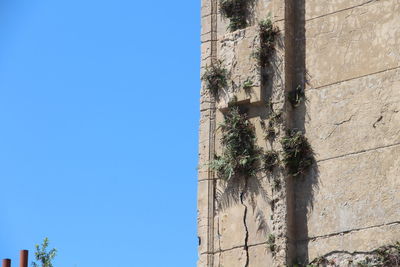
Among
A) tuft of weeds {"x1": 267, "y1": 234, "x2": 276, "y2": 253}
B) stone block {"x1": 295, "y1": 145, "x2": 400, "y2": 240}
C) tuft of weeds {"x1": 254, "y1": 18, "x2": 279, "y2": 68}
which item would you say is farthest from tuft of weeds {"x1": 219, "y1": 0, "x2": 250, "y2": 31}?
tuft of weeds {"x1": 267, "y1": 234, "x2": 276, "y2": 253}

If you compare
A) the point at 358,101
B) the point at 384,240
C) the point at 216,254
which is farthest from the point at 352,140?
the point at 216,254

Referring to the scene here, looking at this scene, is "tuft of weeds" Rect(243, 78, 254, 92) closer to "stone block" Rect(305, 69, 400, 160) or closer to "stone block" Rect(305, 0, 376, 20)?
"stone block" Rect(305, 69, 400, 160)

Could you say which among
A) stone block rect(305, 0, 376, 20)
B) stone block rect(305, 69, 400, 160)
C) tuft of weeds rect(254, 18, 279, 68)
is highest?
stone block rect(305, 0, 376, 20)

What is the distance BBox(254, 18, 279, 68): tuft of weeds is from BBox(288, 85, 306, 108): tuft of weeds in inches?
20.2

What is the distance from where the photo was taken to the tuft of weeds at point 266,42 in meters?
14.2

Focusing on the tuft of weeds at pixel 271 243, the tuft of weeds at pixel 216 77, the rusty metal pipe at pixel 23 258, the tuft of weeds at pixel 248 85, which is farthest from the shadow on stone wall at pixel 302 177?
the rusty metal pipe at pixel 23 258

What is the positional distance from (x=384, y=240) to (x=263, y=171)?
73.0 inches

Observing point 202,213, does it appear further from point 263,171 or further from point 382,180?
point 382,180

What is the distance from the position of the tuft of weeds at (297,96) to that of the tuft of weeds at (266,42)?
512 mm

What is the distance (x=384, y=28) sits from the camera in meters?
13.5

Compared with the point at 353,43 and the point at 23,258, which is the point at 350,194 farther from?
the point at 23,258

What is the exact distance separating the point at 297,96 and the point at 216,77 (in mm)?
1133

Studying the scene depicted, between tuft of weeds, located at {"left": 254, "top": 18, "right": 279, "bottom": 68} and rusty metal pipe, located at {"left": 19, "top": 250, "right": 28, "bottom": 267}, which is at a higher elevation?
tuft of weeds, located at {"left": 254, "top": 18, "right": 279, "bottom": 68}

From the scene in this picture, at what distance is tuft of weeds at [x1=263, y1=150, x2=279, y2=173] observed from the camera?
13766 mm
